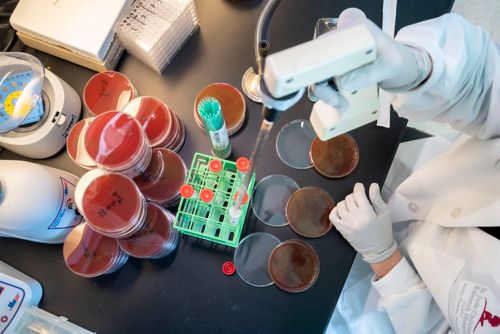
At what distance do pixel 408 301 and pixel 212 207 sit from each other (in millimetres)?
626

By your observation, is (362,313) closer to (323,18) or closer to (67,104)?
(323,18)

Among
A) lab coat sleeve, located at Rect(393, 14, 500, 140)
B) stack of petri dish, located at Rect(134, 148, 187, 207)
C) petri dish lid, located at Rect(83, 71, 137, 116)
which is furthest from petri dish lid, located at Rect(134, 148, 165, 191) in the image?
lab coat sleeve, located at Rect(393, 14, 500, 140)

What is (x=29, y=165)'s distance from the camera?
92 cm

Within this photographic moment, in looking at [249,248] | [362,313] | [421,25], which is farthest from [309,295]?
[421,25]

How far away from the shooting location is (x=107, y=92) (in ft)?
3.76

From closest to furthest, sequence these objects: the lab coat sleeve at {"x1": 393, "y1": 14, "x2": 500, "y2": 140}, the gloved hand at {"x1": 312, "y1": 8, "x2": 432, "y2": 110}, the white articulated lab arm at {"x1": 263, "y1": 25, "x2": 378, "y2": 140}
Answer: the white articulated lab arm at {"x1": 263, "y1": 25, "x2": 378, "y2": 140} < the gloved hand at {"x1": 312, "y1": 8, "x2": 432, "y2": 110} < the lab coat sleeve at {"x1": 393, "y1": 14, "x2": 500, "y2": 140}

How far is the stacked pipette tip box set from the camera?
3.66 feet

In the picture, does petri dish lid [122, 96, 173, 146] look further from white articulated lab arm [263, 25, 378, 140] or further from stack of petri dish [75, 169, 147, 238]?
white articulated lab arm [263, 25, 378, 140]

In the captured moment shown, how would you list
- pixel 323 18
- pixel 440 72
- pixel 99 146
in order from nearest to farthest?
1. pixel 440 72
2. pixel 99 146
3. pixel 323 18

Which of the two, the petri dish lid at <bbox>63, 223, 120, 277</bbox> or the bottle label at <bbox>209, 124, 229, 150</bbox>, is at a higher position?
the bottle label at <bbox>209, 124, 229, 150</bbox>

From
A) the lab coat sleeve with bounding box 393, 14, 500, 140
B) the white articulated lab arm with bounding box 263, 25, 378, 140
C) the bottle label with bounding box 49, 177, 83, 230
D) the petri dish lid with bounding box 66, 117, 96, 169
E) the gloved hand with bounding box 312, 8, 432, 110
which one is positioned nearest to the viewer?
the white articulated lab arm with bounding box 263, 25, 378, 140

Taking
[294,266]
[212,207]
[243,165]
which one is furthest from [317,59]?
[294,266]

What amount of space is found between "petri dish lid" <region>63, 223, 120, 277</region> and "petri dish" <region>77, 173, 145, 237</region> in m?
0.12

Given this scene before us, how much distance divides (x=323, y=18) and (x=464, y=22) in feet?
1.46
